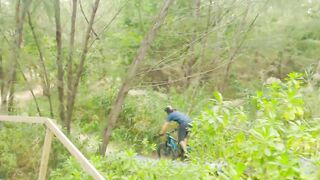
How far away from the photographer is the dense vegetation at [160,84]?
215 cm

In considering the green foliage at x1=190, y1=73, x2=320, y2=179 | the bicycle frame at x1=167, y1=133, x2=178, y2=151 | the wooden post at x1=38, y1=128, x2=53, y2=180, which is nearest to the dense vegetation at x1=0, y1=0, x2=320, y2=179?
the green foliage at x1=190, y1=73, x2=320, y2=179

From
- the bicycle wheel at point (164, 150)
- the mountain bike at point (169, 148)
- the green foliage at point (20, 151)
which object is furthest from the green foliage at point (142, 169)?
the bicycle wheel at point (164, 150)

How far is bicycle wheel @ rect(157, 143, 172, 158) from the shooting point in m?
7.23

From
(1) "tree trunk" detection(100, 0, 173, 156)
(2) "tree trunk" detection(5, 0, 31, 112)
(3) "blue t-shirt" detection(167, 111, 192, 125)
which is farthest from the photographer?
(3) "blue t-shirt" detection(167, 111, 192, 125)

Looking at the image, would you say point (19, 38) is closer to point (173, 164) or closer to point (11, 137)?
point (11, 137)

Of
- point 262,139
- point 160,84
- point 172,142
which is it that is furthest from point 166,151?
point 262,139

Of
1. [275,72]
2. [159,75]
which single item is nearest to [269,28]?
[275,72]

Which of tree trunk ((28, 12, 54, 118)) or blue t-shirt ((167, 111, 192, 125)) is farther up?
tree trunk ((28, 12, 54, 118))

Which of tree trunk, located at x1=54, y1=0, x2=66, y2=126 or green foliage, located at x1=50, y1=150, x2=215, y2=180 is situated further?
tree trunk, located at x1=54, y1=0, x2=66, y2=126

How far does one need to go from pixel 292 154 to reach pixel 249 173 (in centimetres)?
32

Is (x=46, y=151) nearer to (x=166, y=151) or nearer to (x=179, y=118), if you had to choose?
(x=179, y=118)

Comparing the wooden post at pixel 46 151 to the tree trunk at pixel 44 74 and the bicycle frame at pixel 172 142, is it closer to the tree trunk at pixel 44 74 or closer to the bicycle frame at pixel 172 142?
the tree trunk at pixel 44 74

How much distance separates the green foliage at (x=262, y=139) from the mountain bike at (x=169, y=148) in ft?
14.7

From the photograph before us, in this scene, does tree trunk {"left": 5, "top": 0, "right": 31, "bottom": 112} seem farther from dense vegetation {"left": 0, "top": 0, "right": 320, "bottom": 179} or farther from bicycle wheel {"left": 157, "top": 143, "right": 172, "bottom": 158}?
bicycle wheel {"left": 157, "top": 143, "right": 172, "bottom": 158}
